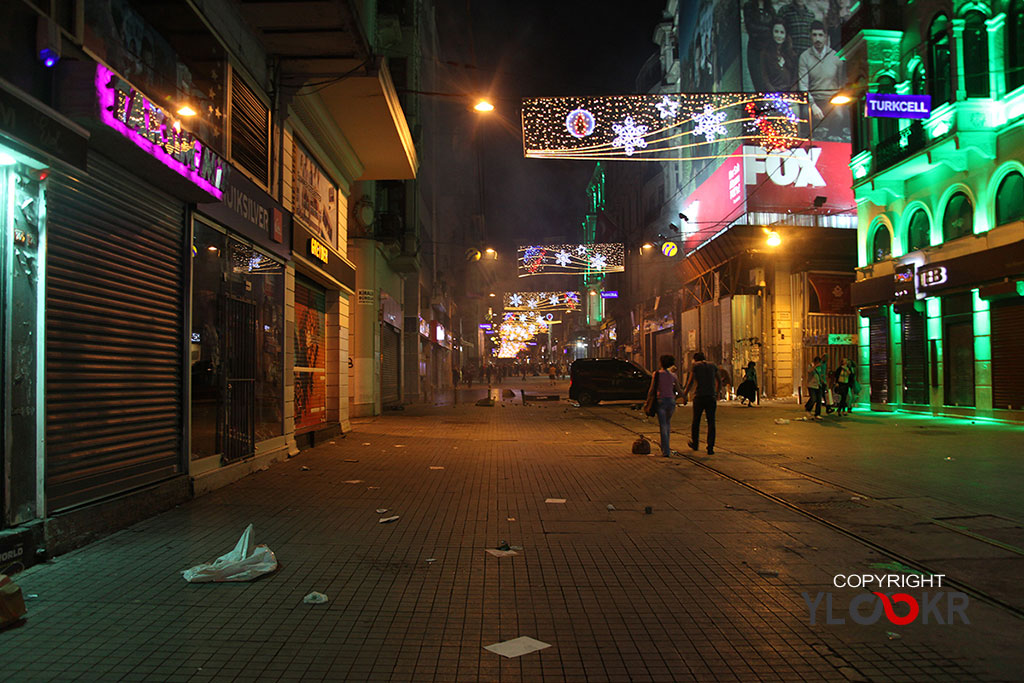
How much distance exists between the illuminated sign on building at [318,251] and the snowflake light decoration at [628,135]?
844 cm

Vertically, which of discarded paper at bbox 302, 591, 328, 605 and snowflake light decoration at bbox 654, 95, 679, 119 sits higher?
snowflake light decoration at bbox 654, 95, 679, 119

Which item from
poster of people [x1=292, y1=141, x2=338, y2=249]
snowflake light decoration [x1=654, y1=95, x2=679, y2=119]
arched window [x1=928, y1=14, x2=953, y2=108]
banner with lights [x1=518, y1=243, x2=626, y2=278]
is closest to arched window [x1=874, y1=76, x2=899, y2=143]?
arched window [x1=928, y1=14, x2=953, y2=108]

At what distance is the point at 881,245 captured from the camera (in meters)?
22.8

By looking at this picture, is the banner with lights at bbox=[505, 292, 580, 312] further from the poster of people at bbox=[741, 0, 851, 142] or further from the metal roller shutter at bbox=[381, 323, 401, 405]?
the metal roller shutter at bbox=[381, 323, 401, 405]

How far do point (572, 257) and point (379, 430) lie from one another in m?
19.6

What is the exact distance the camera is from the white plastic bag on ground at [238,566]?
15.7 feet

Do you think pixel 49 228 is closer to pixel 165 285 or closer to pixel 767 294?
pixel 165 285

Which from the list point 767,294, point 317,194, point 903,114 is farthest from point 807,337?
point 317,194

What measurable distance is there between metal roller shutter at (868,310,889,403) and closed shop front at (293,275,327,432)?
18.1 metres

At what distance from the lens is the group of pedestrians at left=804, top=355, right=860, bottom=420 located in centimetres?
1941

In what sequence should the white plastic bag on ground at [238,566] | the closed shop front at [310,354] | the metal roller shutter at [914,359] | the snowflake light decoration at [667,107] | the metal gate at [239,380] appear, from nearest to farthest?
1. the white plastic bag on ground at [238,566]
2. the metal gate at [239,380]
3. the closed shop front at [310,354]
4. the snowflake light decoration at [667,107]
5. the metal roller shutter at [914,359]

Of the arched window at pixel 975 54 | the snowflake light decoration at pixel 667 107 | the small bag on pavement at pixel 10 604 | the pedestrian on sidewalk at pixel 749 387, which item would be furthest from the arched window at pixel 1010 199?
the small bag on pavement at pixel 10 604

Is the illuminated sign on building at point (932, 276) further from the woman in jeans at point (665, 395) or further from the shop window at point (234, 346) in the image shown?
the shop window at point (234, 346)

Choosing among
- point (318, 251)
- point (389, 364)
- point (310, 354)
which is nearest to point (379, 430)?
point (310, 354)
